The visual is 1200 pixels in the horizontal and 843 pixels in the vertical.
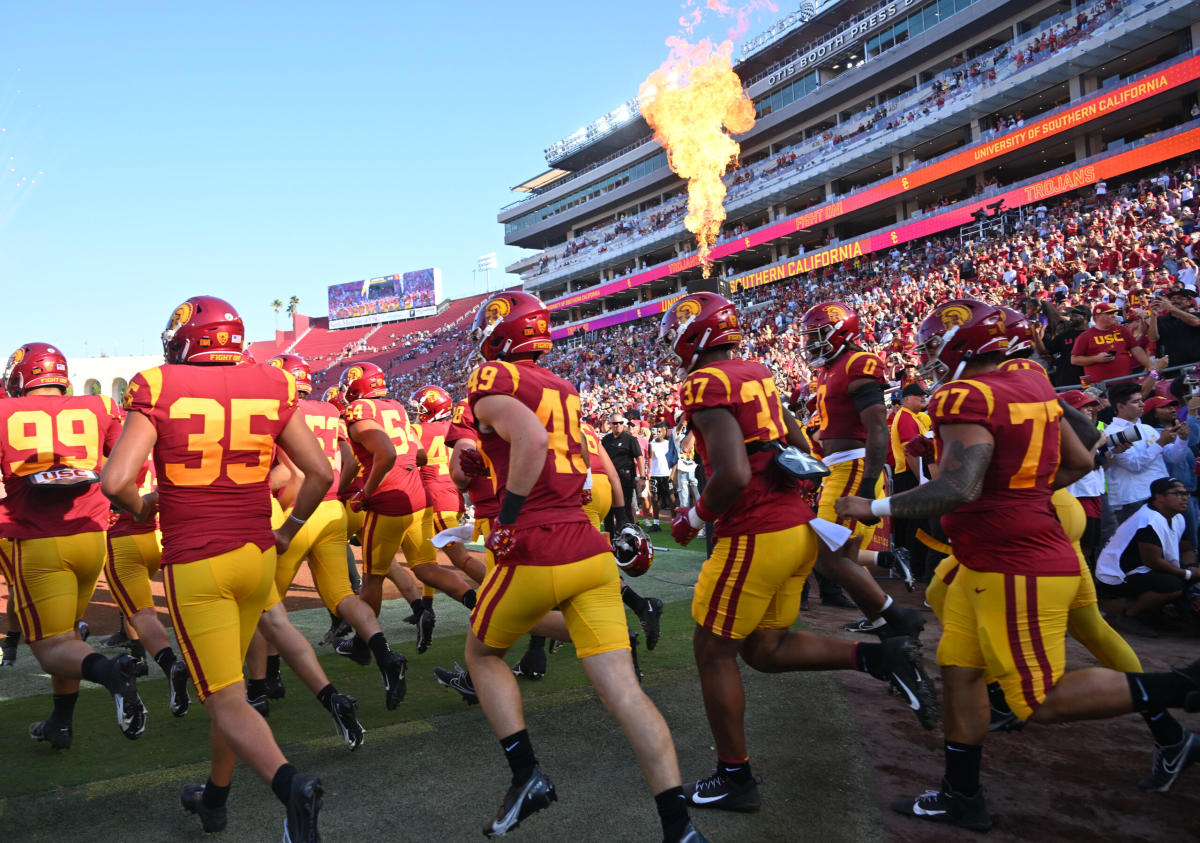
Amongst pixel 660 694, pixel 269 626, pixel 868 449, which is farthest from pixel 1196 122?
pixel 269 626

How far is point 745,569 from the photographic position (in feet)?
11.8

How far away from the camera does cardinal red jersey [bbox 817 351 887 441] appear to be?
18.9ft

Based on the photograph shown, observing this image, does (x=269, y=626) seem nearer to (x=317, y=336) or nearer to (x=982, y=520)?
(x=982, y=520)

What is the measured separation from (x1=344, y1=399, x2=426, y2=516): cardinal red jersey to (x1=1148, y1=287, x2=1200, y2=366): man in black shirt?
8.28 m

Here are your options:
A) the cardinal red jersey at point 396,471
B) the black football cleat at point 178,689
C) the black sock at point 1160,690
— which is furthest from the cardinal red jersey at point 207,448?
the black sock at point 1160,690

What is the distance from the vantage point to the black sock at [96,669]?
4141mm

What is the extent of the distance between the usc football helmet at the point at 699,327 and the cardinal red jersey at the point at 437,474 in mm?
3338

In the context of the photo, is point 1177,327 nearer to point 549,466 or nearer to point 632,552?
point 632,552

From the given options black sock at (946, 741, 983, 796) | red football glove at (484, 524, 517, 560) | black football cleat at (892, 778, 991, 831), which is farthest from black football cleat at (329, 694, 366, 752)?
black sock at (946, 741, 983, 796)

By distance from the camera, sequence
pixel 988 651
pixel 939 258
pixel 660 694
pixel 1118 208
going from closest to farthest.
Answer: pixel 988 651 → pixel 660 694 → pixel 1118 208 → pixel 939 258

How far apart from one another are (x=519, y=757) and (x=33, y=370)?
3.98m

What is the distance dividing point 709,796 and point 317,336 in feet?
258

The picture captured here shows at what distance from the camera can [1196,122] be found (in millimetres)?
25141

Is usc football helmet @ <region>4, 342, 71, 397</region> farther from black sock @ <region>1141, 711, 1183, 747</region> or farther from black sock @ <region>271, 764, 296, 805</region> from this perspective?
black sock @ <region>1141, 711, 1183, 747</region>
